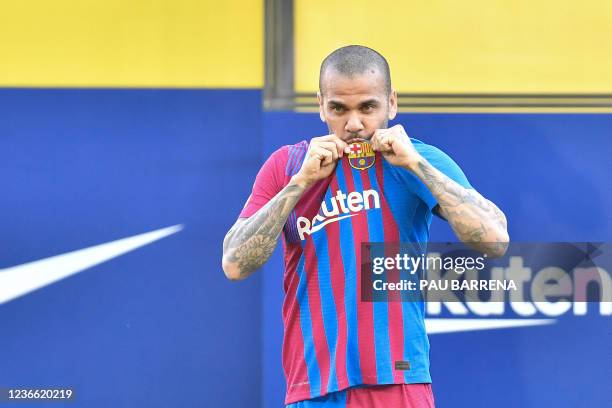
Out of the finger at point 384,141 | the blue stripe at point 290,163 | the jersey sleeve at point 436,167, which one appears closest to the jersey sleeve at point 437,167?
the jersey sleeve at point 436,167

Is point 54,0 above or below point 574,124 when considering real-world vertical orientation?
above

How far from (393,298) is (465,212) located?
0.90 feet

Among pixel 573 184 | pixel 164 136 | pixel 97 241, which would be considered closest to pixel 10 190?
pixel 97 241

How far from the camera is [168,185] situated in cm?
354

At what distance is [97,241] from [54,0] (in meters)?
0.89

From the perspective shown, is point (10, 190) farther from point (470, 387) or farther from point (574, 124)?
point (574, 124)

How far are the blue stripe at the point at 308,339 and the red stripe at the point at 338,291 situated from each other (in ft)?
0.22

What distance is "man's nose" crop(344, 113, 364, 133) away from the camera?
252 centimetres

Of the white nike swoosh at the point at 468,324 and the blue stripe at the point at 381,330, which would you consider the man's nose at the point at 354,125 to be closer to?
the blue stripe at the point at 381,330

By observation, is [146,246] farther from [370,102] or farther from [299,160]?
[370,102]

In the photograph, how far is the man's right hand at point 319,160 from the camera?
96.1 inches

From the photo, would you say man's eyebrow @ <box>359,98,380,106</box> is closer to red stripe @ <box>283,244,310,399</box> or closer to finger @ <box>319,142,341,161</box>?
finger @ <box>319,142,341,161</box>

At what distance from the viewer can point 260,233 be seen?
248cm

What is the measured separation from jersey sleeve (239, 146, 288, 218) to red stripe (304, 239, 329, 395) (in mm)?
197
